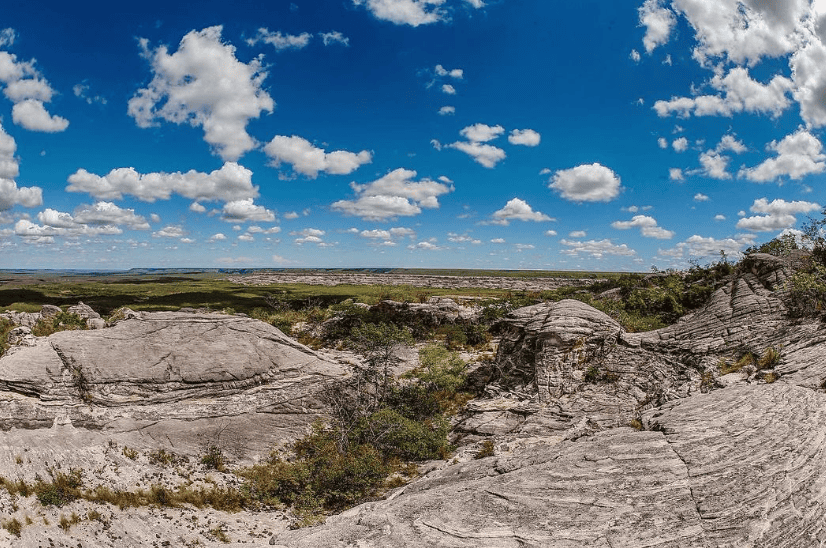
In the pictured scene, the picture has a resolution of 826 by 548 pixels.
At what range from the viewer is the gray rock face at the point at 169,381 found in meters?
19.0

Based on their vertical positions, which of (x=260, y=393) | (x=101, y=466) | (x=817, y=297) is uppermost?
(x=817, y=297)

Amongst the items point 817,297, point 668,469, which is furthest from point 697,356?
point 668,469

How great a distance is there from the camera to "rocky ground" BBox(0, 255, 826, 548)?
9.40 m

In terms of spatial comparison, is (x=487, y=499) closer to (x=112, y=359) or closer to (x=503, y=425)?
(x=503, y=425)

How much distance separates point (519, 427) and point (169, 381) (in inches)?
719

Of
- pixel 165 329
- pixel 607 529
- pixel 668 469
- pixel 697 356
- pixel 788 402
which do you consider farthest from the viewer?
pixel 165 329

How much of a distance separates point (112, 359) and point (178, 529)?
35.3ft

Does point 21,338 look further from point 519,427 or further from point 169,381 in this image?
point 519,427

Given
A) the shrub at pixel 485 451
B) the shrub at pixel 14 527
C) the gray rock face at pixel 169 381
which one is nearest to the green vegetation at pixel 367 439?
the gray rock face at pixel 169 381

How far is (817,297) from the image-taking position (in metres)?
19.3

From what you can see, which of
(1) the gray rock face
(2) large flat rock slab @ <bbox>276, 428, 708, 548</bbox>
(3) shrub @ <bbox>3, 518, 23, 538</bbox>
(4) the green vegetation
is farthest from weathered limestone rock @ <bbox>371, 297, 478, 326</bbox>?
(3) shrub @ <bbox>3, 518, 23, 538</bbox>

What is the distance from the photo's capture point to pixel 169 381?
21109 mm

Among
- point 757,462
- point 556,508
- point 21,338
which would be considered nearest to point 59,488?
point 21,338

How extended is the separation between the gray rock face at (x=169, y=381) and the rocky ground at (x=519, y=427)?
0.08m
